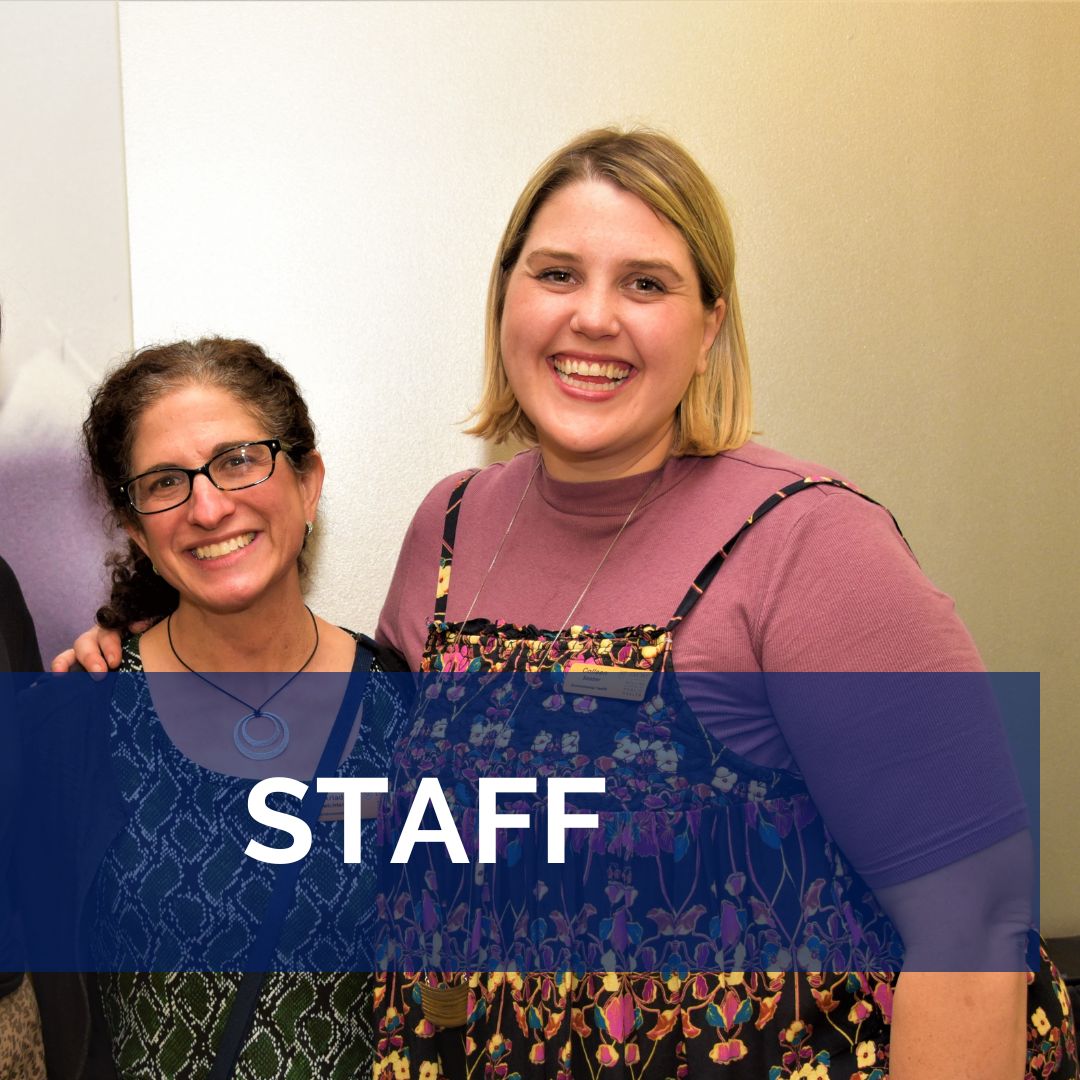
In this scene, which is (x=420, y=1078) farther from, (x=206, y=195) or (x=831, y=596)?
(x=206, y=195)

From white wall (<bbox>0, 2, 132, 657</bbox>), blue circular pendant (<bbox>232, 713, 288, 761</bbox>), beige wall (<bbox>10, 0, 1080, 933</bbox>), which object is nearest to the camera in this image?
blue circular pendant (<bbox>232, 713, 288, 761</bbox>)

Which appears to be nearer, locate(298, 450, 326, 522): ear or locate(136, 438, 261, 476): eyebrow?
locate(136, 438, 261, 476): eyebrow

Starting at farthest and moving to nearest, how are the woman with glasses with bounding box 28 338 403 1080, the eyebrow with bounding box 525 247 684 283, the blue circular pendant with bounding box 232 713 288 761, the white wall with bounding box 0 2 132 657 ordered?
the white wall with bounding box 0 2 132 657, the blue circular pendant with bounding box 232 713 288 761, the woman with glasses with bounding box 28 338 403 1080, the eyebrow with bounding box 525 247 684 283

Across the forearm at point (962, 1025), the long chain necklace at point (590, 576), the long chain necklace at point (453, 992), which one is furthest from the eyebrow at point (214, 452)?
the forearm at point (962, 1025)

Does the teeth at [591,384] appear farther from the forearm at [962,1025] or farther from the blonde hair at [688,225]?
the forearm at [962,1025]

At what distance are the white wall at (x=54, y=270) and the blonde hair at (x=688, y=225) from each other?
2.78ft

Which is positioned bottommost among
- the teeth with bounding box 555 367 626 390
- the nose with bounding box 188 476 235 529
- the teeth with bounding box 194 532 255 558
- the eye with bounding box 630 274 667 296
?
the teeth with bounding box 194 532 255 558

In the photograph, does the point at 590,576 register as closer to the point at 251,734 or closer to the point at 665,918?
the point at 665,918

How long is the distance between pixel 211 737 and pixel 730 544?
2.59 ft

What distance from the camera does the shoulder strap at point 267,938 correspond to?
1.57 meters

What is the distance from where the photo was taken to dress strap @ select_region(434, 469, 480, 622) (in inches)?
66.9

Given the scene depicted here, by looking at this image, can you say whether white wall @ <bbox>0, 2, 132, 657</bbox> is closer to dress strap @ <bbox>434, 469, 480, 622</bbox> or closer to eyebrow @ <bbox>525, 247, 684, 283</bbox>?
dress strap @ <bbox>434, 469, 480, 622</bbox>

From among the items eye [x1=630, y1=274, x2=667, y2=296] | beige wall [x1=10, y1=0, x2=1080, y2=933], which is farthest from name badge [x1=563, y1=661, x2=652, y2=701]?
beige wall [x1=10, y1=0, x2=1080, y2=933]
